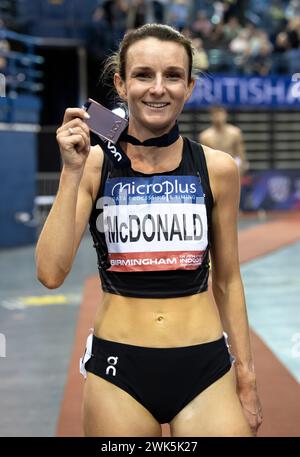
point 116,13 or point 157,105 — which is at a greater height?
point 157,105

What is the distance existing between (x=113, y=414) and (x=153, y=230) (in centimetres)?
60

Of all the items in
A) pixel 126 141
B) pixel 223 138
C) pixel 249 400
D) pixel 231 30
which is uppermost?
pixel 126 141

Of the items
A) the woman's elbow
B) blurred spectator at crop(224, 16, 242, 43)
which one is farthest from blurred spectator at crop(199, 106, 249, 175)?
the woman's elbow

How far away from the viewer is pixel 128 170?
113 inches

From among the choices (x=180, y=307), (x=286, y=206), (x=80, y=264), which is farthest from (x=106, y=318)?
(x=286, y=206)

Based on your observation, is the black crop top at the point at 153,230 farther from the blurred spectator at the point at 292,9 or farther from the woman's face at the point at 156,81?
the blurred spectator at the point at 292,9

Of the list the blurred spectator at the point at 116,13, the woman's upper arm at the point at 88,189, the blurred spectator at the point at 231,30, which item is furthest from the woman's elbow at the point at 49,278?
the blurred spectator at the point at 231,30

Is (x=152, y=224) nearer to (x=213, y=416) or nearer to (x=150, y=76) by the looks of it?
(x=150, y=76)

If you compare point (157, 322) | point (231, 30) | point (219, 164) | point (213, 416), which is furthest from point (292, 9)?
point (213, 416)

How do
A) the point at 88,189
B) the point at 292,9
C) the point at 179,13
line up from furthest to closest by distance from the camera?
the point at 292,9
the point at 179,13
the point at 88,189

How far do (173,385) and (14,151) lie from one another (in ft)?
45.3

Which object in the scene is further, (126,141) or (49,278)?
(126,141)

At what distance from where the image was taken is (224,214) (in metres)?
2.98

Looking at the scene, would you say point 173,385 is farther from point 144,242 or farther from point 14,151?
point 14,151
